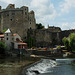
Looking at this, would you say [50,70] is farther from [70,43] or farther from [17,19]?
[17,19]

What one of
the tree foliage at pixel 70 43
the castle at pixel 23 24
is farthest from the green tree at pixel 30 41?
the tree foliage at pixel 70 43

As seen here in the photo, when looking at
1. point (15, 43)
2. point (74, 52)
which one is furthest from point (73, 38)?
point (15, 43)

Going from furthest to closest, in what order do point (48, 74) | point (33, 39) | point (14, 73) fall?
point (33, 39) → point (48, 74) → point (14, 73)

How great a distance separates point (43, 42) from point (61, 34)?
26.6ft

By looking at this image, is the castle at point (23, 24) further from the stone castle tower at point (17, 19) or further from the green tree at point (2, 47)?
the green tree at point (2, 47)

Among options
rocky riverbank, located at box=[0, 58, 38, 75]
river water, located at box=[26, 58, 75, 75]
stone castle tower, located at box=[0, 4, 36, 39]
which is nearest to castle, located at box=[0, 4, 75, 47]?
stone castle tower, located at box=[0, 4, 36, 39]

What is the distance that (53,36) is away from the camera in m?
63.8

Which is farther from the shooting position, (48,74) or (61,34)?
(61,34)

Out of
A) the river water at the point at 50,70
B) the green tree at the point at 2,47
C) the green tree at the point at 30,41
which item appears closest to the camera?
the river water at the point at 50,70

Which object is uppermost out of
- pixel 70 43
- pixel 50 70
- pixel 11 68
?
pixel 70 43

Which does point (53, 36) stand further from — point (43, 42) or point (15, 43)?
point (15, 43)

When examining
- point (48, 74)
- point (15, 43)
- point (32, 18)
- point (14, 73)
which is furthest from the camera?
point (32, 18)

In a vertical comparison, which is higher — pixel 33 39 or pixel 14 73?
pixel 33 39

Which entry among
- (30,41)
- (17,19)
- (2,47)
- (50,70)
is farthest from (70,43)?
(50,70)
